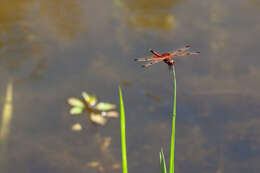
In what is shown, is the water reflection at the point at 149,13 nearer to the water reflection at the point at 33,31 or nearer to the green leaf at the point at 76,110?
the water reflection at the point at 33,31

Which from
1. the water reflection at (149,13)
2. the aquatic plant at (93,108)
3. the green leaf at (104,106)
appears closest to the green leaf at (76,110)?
the aquatic plant at (93,108)

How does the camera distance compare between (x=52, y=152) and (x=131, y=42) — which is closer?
(x=52, y=152)

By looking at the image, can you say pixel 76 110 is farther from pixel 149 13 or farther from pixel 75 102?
pixel 149 13

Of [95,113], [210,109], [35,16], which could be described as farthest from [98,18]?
[210,109]

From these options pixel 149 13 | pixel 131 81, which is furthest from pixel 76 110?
pixel 149 13

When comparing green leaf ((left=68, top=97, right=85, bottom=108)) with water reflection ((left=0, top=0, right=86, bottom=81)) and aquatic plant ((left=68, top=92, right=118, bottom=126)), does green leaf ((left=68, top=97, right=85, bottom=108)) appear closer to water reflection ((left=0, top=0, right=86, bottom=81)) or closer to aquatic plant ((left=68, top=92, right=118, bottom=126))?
aquatic plant ((left=68, top=92, right=118, bottom=126))

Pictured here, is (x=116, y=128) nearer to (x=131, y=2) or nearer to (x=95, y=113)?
(x=95, y=113)
